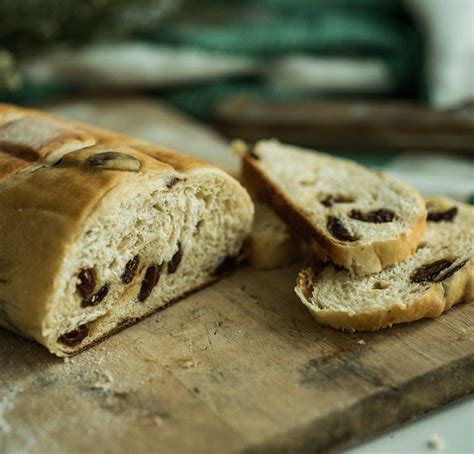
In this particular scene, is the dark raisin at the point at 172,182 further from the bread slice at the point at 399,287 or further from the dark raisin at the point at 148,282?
the bread slice at the point at 399,287

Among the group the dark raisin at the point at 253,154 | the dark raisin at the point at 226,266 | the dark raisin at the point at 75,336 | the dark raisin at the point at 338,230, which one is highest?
the dark raisin at the point at 253,154

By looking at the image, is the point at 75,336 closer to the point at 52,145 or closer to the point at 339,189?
the point at 52,145

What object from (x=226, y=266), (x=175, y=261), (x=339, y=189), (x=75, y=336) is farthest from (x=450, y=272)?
(x=75, y=336)

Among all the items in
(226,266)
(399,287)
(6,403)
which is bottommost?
(6,403)

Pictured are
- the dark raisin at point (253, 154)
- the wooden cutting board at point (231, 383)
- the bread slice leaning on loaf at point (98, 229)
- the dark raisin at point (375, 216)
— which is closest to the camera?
the wooden cutting board at point (231, 383)

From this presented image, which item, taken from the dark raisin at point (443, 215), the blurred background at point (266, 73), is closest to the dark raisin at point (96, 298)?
the dark raisin at point (443, 215)

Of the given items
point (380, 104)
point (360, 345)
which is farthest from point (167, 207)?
point (380, 104)

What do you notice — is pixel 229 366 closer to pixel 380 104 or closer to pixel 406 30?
pixel 380 104
